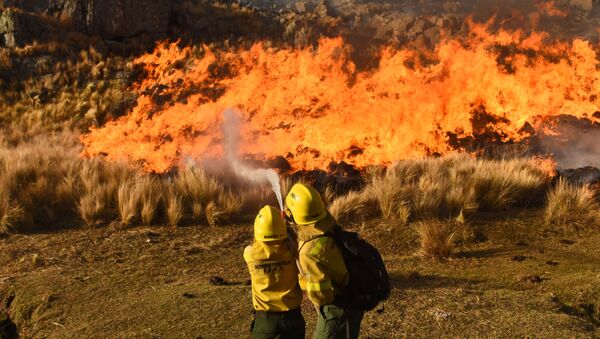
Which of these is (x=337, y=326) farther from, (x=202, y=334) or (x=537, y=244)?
(x=537, y=244)

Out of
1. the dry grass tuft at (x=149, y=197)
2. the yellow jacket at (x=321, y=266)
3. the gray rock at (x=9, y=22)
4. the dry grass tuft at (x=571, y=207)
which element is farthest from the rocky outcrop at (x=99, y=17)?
the yellow jacket at (x=321, y=266)

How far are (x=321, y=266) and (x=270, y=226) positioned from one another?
47 cm

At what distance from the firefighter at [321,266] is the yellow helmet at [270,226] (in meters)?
0.12

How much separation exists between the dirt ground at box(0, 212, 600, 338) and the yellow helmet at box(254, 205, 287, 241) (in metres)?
2.00

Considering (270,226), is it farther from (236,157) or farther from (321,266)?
(236,157)

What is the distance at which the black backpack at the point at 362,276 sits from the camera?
337 centimetres

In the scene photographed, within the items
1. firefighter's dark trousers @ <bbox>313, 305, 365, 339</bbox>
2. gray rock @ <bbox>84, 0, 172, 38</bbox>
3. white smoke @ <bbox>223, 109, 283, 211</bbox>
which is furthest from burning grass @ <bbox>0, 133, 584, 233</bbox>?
gray rock @ <bbox>84, 0, 172, 38</bbox>

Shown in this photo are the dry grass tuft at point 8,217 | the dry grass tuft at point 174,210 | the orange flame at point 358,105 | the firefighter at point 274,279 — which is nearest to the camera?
the firefighter at point 274,279

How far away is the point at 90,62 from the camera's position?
816 inches

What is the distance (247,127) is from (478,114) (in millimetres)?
6674

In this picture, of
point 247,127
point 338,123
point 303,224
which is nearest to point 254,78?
point 247,127

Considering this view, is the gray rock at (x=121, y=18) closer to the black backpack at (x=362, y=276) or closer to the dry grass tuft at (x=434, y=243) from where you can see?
the dry grass tuft at (x=434, y=243)

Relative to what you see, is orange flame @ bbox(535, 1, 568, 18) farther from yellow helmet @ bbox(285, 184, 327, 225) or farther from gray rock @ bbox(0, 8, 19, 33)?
yellow helmet @ bbox(285, 184, 327, 225)

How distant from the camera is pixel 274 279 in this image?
365 centimetres
